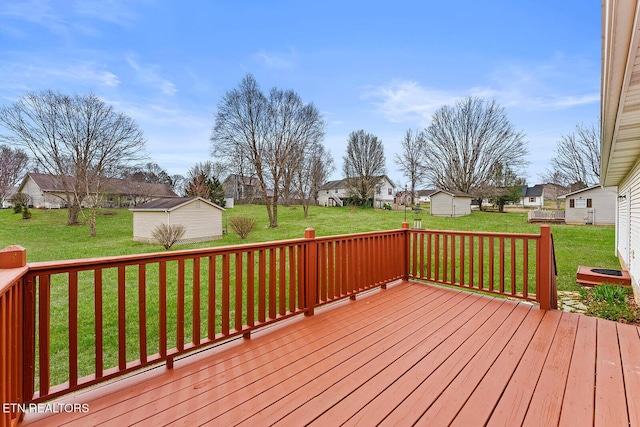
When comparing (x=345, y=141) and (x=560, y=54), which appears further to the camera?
(x=345, y=141)

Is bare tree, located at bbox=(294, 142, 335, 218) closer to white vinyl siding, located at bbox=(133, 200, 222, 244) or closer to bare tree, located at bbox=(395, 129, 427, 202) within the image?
bare tree, located at bbox=(395, 129, 427, 202)

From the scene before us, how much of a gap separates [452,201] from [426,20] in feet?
55.9

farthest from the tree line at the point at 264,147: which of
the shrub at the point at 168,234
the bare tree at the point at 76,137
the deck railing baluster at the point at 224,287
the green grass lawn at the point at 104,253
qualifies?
the deck railing baluster at the point at 224,287

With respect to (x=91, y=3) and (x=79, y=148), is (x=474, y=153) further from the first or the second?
(x=79, y=148)

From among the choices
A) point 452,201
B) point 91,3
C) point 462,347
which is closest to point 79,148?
point 91,3

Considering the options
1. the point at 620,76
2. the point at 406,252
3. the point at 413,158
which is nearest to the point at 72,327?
the point at 620,76

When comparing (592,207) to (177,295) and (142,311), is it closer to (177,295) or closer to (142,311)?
(177,295)

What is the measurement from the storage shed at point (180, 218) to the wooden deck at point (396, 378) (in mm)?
12878

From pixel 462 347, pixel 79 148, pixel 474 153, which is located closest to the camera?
pixel 462 347

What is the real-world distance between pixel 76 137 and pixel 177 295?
2007 centimetres

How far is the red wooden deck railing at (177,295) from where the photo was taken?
162 centimetres

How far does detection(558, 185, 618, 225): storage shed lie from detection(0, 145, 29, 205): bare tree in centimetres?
3390

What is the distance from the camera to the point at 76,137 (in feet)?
55.3

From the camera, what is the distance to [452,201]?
22.3m
